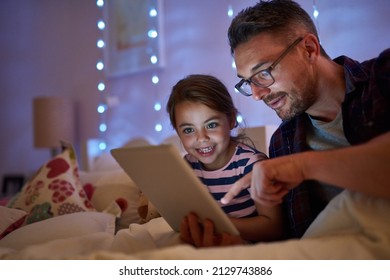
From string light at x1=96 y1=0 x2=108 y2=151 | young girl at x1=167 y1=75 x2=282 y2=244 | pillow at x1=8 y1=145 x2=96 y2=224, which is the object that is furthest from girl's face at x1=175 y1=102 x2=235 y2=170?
string light at x1=96 y1=0 x2=108 y2=151

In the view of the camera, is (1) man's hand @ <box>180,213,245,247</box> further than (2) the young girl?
No

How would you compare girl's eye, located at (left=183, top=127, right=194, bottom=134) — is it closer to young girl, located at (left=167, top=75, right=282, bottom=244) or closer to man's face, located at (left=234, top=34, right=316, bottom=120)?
young girl, located at (left=167, top=75, right=282, bottom=244)

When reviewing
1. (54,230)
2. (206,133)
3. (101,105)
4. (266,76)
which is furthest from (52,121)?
(266,76)

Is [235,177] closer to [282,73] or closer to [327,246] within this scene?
[282,73]

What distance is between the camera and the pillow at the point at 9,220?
104 centimetres

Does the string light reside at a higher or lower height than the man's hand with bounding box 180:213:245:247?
higher

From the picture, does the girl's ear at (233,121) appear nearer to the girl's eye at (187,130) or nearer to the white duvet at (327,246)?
the girl's eye at (187,130)

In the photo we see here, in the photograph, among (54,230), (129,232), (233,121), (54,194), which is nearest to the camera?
(129,232)

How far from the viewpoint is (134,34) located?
1440mm

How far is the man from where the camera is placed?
726 millimetres

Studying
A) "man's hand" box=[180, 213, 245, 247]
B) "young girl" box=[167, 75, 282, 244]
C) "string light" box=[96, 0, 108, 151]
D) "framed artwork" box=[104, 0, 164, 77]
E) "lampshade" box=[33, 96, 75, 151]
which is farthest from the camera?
"lampshade" box=[33, 96, 75, 151]

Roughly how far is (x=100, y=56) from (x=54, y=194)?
0.64 m

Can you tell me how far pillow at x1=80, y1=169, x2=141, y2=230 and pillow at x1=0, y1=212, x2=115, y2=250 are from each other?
0.16 m
